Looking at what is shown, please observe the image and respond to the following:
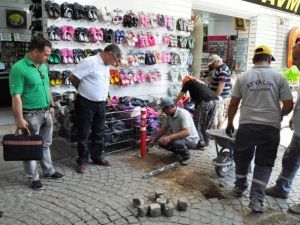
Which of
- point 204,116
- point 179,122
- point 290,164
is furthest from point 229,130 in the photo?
point 204,116

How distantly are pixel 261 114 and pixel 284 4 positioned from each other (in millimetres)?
9644

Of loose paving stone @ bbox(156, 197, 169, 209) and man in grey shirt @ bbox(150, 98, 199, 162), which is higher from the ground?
man in grey shirt @ bbox(150, 98, 199, 162)

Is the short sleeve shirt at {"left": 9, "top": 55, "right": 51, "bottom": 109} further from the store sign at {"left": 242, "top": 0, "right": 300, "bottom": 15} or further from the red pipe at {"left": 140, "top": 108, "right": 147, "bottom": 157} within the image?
the store sign at {"left": 242, "top": 0, "right": 300, "bottom": 15}

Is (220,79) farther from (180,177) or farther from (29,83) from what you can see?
(29,83)

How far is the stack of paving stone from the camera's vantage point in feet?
11.5

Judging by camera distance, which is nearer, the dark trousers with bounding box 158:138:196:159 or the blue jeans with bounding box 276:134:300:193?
the blue jeans with bounding box 276:134:300:193

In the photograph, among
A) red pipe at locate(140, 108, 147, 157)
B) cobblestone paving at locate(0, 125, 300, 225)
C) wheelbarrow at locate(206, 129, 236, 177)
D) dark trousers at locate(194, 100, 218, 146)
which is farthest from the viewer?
dark trousers at locate(194, 100, 218, 146)

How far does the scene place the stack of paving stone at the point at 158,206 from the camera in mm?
3518

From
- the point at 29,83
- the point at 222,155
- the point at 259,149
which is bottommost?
the point at 222,155

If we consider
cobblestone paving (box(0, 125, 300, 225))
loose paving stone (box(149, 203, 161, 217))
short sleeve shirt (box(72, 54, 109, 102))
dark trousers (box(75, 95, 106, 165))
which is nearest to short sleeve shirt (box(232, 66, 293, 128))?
cobblestone paving (box(0, 125, 300, 225))

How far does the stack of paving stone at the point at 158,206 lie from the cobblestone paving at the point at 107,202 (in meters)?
0.06

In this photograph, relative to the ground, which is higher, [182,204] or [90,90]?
[90,90]

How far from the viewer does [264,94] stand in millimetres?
3570

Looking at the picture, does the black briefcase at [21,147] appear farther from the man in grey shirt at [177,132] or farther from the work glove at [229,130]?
the work glove at [229,130]
